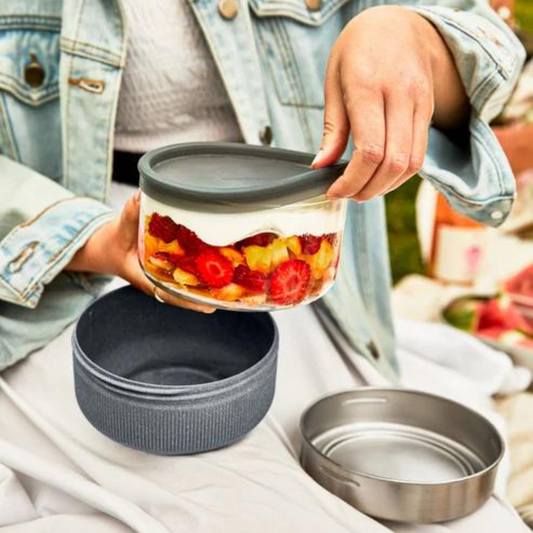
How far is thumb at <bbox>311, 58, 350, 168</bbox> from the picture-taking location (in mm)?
717

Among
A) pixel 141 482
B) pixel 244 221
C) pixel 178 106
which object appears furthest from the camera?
pixel 178 106

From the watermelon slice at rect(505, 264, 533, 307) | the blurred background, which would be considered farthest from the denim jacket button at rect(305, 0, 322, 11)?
the watermelon slice at rect(505, 264, 533, 307)

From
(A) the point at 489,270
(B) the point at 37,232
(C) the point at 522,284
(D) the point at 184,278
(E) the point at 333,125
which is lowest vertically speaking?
(A) the point at 489,270

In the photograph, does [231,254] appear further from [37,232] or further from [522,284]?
[522,284]

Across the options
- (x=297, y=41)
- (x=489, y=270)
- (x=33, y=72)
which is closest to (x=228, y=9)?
(x=297, y=41)

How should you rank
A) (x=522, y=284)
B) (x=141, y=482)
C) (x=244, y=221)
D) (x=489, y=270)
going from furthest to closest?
(x=489, y=270), (x=522, y=284), (x=141, y=482), (x=244, y=221)

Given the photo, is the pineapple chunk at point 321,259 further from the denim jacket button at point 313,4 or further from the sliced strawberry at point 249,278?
the denim jacket button at point 313,4

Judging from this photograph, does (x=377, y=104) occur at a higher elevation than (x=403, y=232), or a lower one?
higher

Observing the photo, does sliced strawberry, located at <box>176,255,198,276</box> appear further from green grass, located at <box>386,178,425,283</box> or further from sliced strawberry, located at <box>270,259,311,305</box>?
green grass, located at <box>386,178,425,283</box>

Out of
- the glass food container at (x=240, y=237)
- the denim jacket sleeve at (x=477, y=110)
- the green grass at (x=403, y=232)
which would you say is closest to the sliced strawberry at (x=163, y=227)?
the glass food container at (x=240, y=237)

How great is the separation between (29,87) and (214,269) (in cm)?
47

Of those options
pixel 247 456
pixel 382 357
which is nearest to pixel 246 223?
pixel 247 456

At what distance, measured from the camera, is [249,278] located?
0.69 m

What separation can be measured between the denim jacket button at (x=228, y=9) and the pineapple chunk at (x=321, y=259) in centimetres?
40
